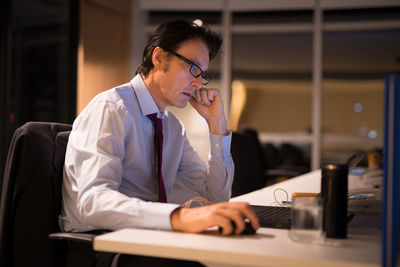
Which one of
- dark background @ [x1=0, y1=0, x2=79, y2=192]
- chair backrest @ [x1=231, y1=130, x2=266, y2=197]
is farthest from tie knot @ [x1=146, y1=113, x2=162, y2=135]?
dark background @ [x1=0, y1=0, x2=79, y2=192]

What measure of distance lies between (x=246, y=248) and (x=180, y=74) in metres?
0.87

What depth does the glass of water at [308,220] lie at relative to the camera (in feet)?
3.81

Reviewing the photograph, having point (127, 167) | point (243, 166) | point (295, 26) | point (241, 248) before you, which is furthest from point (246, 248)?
point (295, 26)

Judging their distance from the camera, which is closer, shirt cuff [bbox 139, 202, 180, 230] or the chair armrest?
shirt cuff [bbox 139, 202, 180, 230]

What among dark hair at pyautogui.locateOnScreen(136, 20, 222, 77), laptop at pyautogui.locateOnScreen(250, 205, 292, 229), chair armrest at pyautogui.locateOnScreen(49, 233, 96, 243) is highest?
dark hair at pyautogui.locateOnScreen(136, 20, 222, 77)

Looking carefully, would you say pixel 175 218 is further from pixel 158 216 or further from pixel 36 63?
pixel 36 63

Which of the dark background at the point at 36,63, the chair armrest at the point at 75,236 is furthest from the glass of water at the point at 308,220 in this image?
the dark background at the point at 36,63

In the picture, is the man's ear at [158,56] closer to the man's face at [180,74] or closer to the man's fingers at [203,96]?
the man's face at [180,74]

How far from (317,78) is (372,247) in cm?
561

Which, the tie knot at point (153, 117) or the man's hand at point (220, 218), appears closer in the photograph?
the man's hand at point (220, 218)

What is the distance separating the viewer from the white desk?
1.01 meters

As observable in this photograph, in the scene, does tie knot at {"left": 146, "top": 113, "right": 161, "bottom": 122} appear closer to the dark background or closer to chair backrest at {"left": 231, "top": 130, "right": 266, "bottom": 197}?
chair backrest at {"left": 231, "top": 130, "right": 266, "bottom": 197}

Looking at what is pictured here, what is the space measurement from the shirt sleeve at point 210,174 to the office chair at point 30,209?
0.58 meters

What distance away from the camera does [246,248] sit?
1.07 meters
